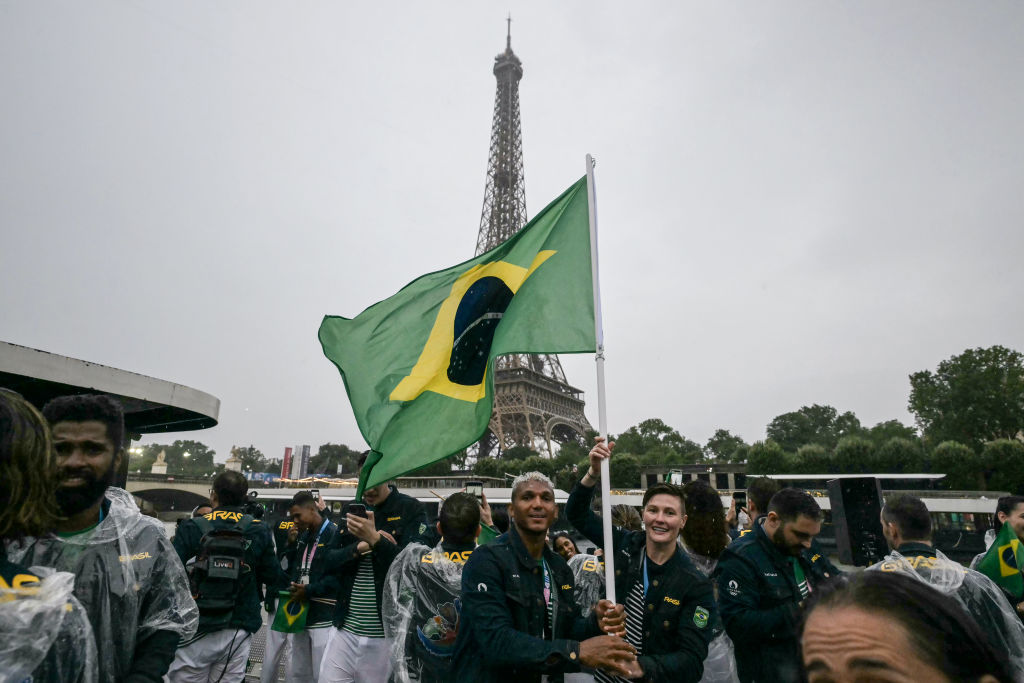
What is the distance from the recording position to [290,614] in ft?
15.7

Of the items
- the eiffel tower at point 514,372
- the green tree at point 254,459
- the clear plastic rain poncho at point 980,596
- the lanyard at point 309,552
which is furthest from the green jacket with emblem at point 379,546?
the green tree at point 254,459

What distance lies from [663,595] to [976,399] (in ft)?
196

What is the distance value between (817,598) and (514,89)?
238 feet

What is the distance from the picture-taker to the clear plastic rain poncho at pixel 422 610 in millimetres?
3727

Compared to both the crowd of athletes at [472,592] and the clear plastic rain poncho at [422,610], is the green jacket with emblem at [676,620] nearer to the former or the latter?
the crowd of athletes at [472,592]

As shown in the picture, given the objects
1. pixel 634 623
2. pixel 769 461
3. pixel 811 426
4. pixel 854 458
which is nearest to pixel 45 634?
pixel 634 623

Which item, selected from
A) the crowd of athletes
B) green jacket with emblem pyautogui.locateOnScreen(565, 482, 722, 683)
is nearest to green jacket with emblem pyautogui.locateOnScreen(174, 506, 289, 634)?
the crowd of athletes

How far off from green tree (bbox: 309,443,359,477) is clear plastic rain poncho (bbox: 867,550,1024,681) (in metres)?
87.8

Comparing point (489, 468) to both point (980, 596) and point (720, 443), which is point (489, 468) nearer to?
point (980, 596)

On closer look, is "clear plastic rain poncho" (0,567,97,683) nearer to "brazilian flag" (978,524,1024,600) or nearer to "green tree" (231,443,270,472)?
"brazilian flag" (978,524,1024,600)

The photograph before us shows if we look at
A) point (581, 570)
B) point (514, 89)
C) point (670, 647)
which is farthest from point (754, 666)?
point (514, 89)

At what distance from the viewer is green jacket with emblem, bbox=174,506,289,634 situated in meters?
4.16

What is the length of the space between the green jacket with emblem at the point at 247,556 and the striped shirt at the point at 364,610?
67cm

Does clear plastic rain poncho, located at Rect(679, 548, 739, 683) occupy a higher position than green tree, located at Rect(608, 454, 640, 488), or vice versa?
green tree, located at Rect(608, 454, 640, 488)
